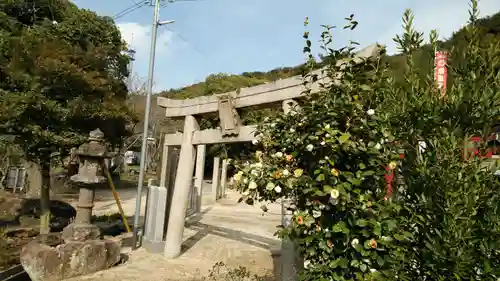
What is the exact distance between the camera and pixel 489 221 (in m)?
1.87

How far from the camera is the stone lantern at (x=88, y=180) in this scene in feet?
20.2

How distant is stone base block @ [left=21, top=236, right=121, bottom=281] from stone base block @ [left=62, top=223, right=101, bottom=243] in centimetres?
13

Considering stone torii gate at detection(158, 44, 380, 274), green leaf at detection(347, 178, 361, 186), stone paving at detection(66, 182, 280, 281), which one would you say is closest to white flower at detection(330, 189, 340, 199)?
green leaf at detection(347, 178, 361, 186)

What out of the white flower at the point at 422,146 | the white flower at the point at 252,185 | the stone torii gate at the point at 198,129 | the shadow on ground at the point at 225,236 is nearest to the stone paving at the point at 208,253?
the shadow on ground at the point at 225,236

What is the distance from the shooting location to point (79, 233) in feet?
19.7

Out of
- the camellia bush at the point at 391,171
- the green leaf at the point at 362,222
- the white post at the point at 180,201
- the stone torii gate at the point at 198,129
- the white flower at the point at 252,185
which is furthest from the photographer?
the white post at the point at 180,201

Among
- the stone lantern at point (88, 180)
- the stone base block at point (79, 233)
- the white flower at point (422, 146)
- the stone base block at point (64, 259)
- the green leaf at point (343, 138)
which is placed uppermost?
the green leaf at point (343, 138)

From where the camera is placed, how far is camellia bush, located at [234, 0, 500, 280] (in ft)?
6.31

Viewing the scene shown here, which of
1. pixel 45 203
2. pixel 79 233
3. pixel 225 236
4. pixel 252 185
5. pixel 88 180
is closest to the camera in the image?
pixel 252 185

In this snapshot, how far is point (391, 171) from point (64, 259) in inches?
206

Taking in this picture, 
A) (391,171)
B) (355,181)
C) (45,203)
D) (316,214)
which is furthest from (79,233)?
(391,171)

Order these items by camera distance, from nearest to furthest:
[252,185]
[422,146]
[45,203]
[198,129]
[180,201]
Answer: [422,146], [252,185], [180,201], [198,129], [45,203]

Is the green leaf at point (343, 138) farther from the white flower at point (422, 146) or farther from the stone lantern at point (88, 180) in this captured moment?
the stone lantern at point (88, 180)

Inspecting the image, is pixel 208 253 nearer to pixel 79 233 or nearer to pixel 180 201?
pixel 180 201
